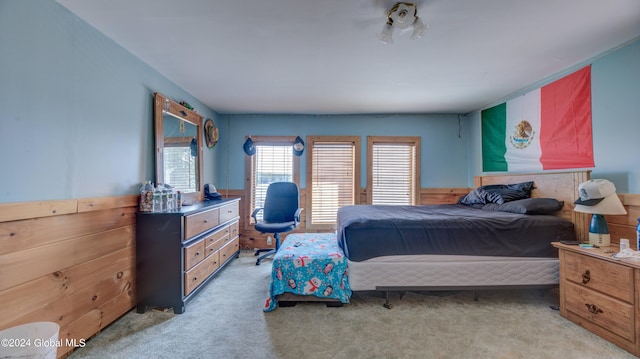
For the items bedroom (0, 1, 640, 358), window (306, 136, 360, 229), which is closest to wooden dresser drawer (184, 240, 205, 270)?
bedroom (0, 1, 640, 358)

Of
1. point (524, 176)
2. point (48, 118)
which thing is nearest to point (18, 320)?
point (48, 118)

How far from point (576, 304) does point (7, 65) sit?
418 cm

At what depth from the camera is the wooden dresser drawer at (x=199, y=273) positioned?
2254mm

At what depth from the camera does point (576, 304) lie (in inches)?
78.1

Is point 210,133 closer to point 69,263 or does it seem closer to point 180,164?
point 180,164

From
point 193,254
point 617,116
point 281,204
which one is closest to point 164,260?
point 193,254

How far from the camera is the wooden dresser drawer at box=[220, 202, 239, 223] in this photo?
312 cm

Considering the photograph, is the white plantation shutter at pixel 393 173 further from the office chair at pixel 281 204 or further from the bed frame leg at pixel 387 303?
the bed frame leg at pixel 387 303

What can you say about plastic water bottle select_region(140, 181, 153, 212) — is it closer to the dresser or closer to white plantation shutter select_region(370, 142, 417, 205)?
the dresser

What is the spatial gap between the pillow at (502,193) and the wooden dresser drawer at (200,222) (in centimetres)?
335

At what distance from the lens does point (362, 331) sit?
1908 mm

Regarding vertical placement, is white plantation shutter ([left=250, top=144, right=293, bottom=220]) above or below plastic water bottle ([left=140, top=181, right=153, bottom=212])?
above

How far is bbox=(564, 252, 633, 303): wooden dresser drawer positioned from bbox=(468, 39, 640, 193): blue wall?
786 mm

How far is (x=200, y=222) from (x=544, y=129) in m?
Answer: 4.05
